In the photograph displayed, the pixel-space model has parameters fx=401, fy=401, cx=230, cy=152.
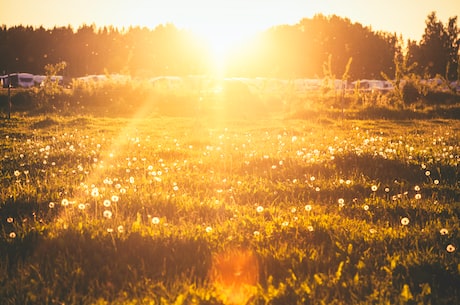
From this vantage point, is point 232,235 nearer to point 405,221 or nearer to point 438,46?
point 405,221

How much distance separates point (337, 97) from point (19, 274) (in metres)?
25.8

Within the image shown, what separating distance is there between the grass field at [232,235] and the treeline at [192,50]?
250ft

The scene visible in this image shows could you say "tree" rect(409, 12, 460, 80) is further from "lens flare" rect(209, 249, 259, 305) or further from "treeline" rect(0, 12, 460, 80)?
"lens flare" rect(209, 249, 259, 305)

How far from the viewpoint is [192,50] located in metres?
102

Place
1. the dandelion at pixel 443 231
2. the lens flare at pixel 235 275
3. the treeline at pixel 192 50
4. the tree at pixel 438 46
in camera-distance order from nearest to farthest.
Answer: the lens flare at pixel 235 275, the dandelion at pixel 443 231, the tree at pixel 438 46, the treeline at pixel 192 50

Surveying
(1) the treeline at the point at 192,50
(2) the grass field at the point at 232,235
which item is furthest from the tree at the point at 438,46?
(2) the grass field at the point at 232,235

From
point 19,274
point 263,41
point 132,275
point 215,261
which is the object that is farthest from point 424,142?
point 263,41

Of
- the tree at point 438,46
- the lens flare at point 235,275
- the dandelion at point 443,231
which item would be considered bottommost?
the lens flare at point 235,275

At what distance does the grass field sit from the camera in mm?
3191

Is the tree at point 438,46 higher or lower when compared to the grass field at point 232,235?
higher

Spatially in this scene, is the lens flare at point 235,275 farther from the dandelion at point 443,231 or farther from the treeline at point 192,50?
the treeline at point 192,50

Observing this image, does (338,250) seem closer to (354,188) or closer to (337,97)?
(354,188)

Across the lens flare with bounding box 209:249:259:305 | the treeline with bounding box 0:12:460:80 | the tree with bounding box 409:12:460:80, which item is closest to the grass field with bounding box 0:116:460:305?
the lens flare with bounding box 209:249:259:305

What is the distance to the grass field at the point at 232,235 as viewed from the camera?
3191 mm
